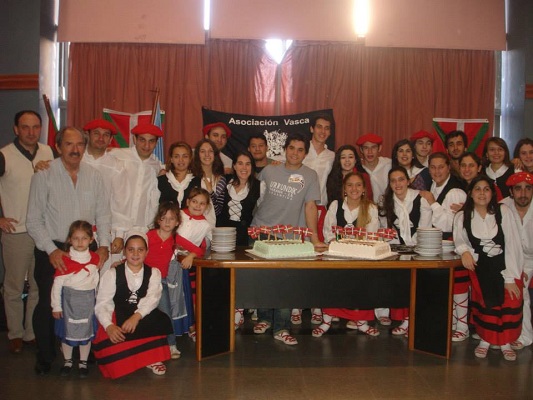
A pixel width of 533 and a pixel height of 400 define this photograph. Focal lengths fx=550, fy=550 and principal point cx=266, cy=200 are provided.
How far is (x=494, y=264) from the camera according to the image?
4.19m

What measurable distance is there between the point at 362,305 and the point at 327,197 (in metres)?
1.24

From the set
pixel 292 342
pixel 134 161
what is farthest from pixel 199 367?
pixel 134 161

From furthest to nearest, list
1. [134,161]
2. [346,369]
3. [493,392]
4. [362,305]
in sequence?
[134,161], [362,305], [346,369], [493,392]

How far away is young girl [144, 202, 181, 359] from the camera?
4.00 meters

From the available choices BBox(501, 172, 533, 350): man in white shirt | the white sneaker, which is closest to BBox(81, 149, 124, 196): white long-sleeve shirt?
the white sneaker

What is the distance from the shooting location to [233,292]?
13.2 feet

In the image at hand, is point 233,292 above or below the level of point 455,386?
above

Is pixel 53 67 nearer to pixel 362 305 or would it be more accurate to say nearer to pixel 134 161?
pixel 134 161

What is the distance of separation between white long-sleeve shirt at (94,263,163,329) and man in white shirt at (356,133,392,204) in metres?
2.31

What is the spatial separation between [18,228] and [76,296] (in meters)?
0.95

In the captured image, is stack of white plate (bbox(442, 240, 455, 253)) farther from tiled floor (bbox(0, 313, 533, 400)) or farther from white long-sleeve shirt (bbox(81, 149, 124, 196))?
white long-sleeve shirt (bbox(81, 149, 124, 196))

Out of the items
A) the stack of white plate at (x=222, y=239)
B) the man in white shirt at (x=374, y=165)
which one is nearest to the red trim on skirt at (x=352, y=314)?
the man in white shirt at (x=374, y=165)

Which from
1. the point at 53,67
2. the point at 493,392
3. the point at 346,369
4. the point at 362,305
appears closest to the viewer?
the point at 493,392

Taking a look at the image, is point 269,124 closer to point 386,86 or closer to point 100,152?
point 386,86
